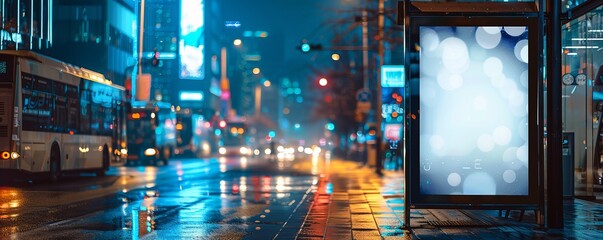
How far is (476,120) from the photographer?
49.4 ft

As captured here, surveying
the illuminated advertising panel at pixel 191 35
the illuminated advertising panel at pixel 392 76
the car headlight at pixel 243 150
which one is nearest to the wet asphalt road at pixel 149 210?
the illuminated advertising panel at pixel 392 76

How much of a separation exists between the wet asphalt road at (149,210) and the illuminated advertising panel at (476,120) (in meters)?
2.59

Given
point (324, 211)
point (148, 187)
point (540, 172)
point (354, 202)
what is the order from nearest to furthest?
point (540, 172) → point (324, 211) → point (354, 202) → point (148, 187)

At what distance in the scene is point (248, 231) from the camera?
15.3m

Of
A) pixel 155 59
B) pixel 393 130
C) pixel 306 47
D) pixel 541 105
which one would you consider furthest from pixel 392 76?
pixel 541 105

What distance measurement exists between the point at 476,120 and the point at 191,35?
58.4m

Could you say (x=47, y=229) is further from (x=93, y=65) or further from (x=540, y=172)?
(x=93, y=65)

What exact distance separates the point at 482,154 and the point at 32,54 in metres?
16.6

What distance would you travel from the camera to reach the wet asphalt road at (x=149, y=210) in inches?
586

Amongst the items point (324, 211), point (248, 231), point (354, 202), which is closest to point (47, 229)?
point (248, 231)

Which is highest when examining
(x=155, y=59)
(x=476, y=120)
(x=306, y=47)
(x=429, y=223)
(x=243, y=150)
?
(x=306, y=47)

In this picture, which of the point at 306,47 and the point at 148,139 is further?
the point at 148,139

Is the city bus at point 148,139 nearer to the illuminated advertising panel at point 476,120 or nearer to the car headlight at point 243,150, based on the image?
the illuminated advertising panel at point 476,120

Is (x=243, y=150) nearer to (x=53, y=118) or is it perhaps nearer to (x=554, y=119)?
(x=53, y=118)
